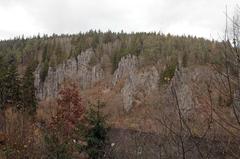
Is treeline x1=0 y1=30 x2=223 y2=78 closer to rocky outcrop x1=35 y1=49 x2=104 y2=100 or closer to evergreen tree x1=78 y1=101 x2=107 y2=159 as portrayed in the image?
rocky outcrop x1=35 y1=49 x2=104 y2=100

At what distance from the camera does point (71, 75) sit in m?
119

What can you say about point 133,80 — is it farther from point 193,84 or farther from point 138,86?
point 193,84

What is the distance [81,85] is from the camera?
11194 centimetres

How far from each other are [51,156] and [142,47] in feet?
346

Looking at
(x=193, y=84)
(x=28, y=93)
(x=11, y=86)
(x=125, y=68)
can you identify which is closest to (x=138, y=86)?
(x=125, y=68)

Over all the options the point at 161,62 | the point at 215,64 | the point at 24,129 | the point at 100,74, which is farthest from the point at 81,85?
the point at 215,64

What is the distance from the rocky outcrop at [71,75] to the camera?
10976cm

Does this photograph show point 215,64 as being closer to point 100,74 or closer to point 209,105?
point 209,105

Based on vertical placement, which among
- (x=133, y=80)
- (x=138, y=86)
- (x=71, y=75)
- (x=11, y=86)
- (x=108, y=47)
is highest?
(x=108, y=47)

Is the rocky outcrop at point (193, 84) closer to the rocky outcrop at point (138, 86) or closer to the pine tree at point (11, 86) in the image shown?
the pine tree at point (11, 86)

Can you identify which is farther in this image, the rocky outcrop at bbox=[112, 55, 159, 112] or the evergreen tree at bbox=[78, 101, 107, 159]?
the rocky outcrop at bbox=[112, 55, 159, 112]

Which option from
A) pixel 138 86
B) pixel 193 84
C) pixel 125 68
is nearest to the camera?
pixel 193 84

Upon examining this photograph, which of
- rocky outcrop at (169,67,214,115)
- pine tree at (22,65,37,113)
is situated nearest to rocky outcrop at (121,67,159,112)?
pine tree at (22,65,37,113)

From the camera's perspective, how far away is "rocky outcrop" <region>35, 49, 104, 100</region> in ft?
360
